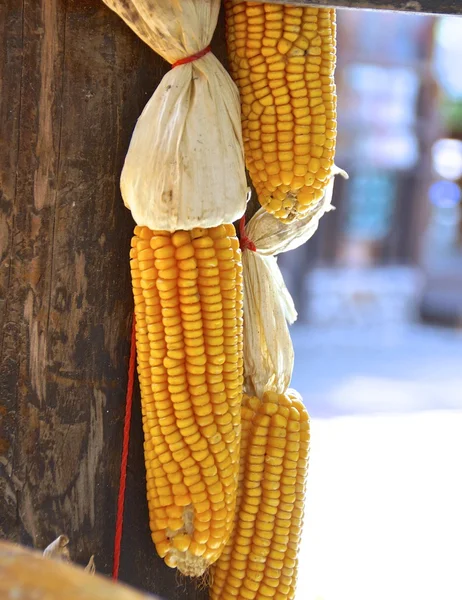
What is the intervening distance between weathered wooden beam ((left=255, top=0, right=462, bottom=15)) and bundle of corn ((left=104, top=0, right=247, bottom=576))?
202 millimetres

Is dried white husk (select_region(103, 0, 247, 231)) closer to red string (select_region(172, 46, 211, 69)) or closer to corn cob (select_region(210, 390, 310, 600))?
red string (select_region(172, 46, 211, 69))

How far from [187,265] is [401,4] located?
0.62m

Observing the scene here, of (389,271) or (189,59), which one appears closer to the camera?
(189,59)

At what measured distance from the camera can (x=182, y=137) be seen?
1520 mm

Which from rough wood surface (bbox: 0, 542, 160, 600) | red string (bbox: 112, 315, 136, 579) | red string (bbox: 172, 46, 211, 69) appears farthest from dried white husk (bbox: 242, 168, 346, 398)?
rough wood surface (bbox: 0, 542, 160, 600)

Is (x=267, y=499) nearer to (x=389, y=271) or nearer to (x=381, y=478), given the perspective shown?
(x=381, y=478)

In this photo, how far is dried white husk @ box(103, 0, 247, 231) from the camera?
4.92 ft

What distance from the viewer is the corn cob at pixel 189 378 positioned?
4.99ft

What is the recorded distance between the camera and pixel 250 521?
1.75 metres

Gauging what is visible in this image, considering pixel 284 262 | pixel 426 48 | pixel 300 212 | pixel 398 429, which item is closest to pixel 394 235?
pixel 284 262

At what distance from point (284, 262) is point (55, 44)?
380 inches

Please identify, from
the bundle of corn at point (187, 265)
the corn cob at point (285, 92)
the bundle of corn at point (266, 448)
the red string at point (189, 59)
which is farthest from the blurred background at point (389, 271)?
the red string at point (189, 59)

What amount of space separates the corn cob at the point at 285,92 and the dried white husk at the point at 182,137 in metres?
0.06

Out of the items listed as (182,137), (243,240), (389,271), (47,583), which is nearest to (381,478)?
(243,240)
